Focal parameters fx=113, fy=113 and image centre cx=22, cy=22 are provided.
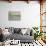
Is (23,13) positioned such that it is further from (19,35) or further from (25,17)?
(19,35)

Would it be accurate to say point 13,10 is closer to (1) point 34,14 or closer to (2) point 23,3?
(2) point 23,3

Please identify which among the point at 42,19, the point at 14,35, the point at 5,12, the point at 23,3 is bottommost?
the point at 14,35

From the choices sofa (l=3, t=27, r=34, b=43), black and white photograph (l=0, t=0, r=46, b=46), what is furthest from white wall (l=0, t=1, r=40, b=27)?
sofa (l=3, t=27, r=34, b=43)

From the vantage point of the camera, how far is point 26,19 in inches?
154

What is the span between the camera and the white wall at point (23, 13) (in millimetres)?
3895

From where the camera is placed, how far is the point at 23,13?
3.95m

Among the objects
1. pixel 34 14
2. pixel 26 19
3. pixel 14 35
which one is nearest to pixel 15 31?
pixel 14 35

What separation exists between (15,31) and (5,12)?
0.74 meters

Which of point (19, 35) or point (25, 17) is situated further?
point (25, 17)

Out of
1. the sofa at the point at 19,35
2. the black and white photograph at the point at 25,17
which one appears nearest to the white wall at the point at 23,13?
the black and white photograph at the point at 25,17

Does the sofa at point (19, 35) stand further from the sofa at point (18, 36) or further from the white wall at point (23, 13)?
the white wall at point (23, 13)

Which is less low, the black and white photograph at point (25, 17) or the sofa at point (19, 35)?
the black and white photograph at point (25, 17)

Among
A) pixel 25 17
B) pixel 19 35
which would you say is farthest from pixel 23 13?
pixel 19 35

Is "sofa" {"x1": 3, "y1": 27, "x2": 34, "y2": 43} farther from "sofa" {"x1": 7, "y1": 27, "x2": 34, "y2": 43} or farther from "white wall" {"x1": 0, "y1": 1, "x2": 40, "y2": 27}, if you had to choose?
"white wall" {"x1": 0, "y1": 1, "x2": 40, "y2": 27}
